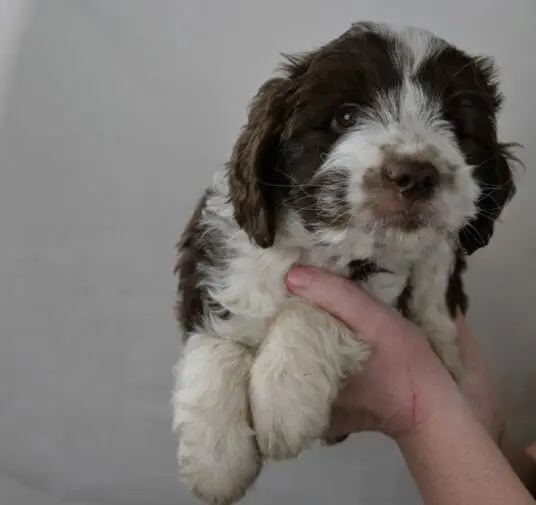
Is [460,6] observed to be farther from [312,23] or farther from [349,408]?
[349,408]

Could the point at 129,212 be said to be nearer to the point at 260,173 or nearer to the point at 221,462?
the point at 260,173

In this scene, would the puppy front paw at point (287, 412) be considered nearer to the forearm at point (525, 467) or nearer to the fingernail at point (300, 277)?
the fingernail at point (300, 277)

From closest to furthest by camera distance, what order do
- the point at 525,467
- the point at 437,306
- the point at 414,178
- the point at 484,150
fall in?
the point at 414,178 → the point at 484,150 → the point at 437,306 → the point at 525,467

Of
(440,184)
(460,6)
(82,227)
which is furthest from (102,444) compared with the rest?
(460,6)

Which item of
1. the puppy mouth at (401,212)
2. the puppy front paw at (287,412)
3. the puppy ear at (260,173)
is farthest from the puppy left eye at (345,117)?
the puppy front paw at (287,412)

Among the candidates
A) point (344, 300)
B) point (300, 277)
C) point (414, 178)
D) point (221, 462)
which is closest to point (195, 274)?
point (300, 277)

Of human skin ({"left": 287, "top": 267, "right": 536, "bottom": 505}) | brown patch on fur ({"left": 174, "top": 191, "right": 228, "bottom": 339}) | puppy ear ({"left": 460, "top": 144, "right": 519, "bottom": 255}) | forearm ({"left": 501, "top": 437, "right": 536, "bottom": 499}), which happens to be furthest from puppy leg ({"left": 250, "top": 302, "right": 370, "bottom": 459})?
forearm ({"left": 501, "top": 437, "right": 536, "bottom": 499})

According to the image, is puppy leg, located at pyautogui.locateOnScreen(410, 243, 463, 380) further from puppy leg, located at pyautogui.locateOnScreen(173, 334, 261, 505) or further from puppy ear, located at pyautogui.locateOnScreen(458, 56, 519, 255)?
puppy leg, located at pyautogui.locateOnScreen(173, 334, 261, 505)
